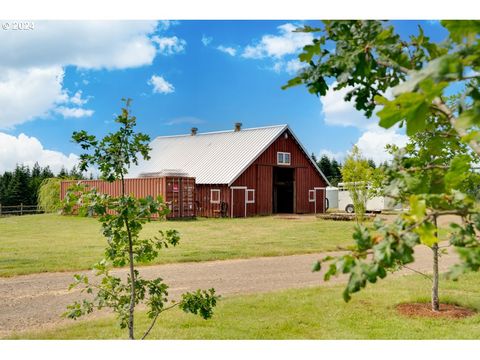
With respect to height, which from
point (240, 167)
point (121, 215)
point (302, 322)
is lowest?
point (302, 322)

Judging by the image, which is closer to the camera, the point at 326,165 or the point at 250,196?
the point at 250,196

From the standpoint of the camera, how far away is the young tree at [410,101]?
795 mm

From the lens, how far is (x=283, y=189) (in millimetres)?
18141

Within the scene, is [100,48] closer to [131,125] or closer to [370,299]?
[131,125]

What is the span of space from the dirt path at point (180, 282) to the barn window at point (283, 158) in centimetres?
1038

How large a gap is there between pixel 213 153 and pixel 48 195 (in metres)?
5.56

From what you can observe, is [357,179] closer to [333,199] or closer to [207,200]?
[207,200]

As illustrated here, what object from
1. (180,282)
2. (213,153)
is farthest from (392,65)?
(213,153)

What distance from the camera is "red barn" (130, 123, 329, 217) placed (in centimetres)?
1521

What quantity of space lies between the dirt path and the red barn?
8716 mm

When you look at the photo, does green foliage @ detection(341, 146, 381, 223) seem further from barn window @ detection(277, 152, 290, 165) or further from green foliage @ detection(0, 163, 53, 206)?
green foliage @ detection(0, 163, 53, 206)

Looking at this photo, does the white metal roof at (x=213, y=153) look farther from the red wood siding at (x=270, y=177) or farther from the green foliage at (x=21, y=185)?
the green foliage at (x=21, y=185)

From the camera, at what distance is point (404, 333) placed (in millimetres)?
3357
